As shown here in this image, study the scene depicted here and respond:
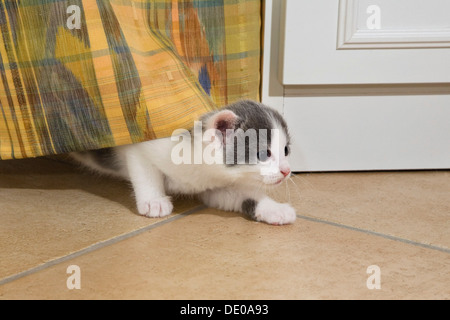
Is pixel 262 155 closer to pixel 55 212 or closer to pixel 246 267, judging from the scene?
pixel 246 267

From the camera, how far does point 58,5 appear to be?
1223mm

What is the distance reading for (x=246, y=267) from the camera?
1027 millimetres

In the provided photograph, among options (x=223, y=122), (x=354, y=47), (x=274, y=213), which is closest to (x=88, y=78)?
(x=223, y=122)

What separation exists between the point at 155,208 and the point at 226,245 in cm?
27

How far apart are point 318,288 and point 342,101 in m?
0.83

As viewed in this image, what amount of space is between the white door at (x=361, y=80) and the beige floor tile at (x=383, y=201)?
73 mm

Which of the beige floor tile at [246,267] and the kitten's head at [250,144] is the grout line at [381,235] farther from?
the kitten's head at [250,144]

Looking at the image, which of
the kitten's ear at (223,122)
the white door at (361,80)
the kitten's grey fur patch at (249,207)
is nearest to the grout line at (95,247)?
the kitten's grey fur patch at (249,207)

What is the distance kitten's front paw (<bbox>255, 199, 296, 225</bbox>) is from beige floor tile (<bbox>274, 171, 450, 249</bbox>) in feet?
0.28

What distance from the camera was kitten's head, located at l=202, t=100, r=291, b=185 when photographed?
4.01 feet

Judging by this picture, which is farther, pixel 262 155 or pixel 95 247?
pixel 262 155

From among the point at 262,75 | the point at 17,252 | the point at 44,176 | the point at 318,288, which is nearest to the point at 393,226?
the point at 318,288

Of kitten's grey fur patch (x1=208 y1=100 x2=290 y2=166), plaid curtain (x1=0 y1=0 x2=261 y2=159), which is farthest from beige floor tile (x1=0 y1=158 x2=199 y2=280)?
kitten's grey fur patch (x1=208 y1=100 x2=290 y2=166)

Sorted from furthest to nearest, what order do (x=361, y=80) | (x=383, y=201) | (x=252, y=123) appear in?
(x=361, y=80)
(x=383, y=201)
(x=252, y=123)
